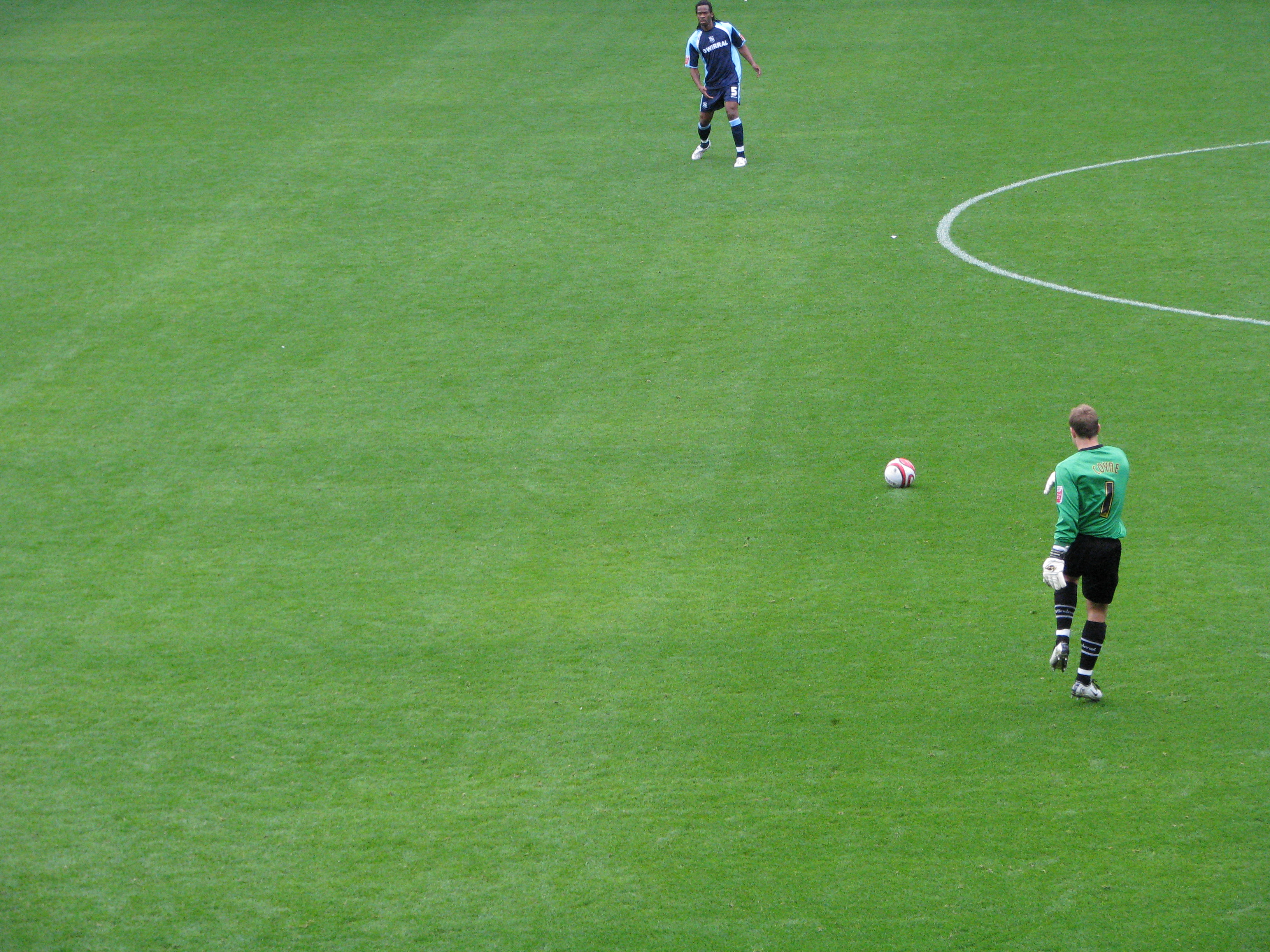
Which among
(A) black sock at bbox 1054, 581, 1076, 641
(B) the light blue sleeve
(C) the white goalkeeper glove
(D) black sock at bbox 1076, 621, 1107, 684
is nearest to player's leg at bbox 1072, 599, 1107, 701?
(D) black sock at bbox 1076, 621, 1107, 684

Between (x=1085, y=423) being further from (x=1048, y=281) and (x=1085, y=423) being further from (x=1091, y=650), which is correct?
(x=1048, y=281)

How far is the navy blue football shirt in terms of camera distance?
20734 millimetres

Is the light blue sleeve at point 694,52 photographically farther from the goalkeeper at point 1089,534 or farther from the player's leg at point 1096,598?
the player's leg at point 1096,598

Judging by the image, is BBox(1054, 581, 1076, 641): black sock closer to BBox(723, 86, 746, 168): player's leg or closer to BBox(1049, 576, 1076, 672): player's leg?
BBox(1049, 576, 1076, 672): player's leg

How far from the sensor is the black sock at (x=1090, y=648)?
8836mm

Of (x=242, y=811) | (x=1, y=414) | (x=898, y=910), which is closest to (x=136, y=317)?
(x=1, y=414)

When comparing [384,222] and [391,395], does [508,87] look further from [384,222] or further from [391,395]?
[391,395]

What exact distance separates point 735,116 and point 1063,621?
13620 mm

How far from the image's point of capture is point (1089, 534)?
353 inches

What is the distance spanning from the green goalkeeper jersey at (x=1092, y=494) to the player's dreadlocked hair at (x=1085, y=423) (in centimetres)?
10

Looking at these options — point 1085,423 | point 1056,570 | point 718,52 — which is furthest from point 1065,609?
point 718,52

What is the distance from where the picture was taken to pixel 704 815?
313 inches

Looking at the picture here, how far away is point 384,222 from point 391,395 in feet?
18.9

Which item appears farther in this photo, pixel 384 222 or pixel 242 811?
pixel 384 222
